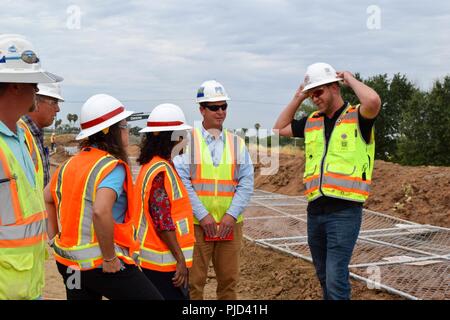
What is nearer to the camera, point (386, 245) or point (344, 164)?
point (344, 164)

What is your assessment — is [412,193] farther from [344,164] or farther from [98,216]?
[98,216]

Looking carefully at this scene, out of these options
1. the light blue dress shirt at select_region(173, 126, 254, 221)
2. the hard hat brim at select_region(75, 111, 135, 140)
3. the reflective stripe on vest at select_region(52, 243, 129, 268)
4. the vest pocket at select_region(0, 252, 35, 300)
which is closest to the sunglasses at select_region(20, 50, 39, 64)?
the hard hat brim at select_region(75, 111, 135, 140)

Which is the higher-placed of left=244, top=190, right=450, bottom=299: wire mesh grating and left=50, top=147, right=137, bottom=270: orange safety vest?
left=50, top=147, right=137, bottom=270: orange safety vest

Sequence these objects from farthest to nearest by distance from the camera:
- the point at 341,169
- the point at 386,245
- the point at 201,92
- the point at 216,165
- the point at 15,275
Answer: the point at 386,245 < the point at 201,92 < the point at 216,165 < the point at 341,169 < the point at 15,275

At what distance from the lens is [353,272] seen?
6367mm

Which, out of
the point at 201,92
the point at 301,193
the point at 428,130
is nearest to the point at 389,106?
the point at 428,130

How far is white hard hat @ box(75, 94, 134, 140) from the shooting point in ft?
10.9

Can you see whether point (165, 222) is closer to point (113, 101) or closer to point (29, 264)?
point (113, 101)

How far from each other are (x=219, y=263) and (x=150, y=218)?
114 cm

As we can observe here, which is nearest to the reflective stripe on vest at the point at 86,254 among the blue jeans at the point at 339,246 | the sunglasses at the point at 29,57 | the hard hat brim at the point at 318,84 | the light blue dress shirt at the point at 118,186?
the light blue dress shirt at the point at 118,186

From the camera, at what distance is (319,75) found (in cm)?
428

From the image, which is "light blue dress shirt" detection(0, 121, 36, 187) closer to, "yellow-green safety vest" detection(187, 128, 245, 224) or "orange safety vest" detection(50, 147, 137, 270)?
"orange safety vest" detection(50, 147, 137, 270)

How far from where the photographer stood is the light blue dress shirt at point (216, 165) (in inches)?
177

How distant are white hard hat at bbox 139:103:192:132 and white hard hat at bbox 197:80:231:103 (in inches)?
26.1
